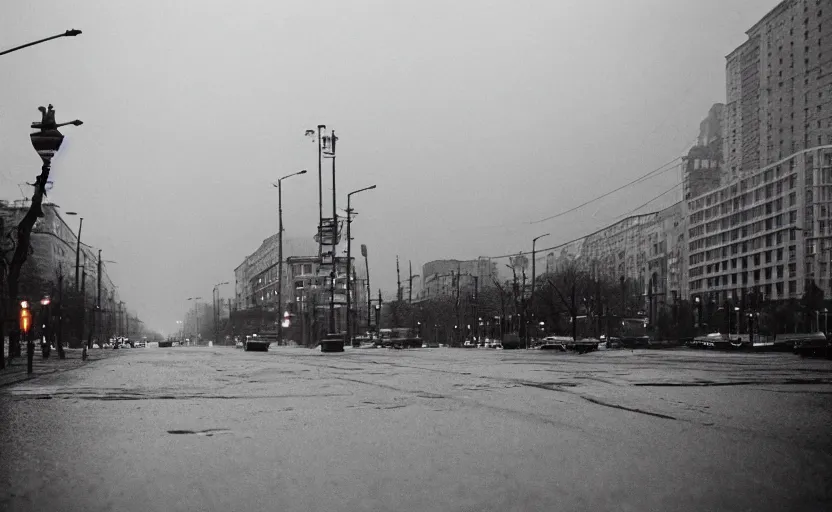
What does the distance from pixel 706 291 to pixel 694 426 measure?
156 metres

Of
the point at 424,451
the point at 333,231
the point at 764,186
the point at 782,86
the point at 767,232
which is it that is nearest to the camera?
the point at 424,451

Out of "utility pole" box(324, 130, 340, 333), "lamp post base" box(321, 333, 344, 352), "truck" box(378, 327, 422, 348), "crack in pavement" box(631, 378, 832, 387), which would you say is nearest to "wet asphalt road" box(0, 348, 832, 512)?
"crack in pavement" box(631, 378, 832, 387)

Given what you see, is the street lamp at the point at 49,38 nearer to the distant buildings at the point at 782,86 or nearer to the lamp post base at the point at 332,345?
the lamp post base at the point at 332,345

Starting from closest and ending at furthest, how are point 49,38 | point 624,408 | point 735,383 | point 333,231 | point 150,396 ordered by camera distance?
point 624,408 → point 150,396 → point 735,383 → point 49,38 → point 333,231

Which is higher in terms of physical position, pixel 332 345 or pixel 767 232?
pixel 767 232

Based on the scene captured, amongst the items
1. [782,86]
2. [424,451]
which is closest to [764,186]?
[782,86]

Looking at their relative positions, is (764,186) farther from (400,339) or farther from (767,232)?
(400,339)

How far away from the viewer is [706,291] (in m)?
156

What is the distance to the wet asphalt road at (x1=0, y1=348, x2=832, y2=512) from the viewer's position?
4.91 metres

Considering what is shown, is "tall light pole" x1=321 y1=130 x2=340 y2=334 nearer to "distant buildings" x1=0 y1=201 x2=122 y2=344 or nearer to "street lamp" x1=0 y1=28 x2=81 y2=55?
"distant buildings" x1=0 y1=201 x2=122 y2=344

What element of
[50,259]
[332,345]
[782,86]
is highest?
[782,86]

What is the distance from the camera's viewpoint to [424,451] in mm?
6637

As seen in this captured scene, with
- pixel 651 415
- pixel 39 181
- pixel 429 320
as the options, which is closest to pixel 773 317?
pixel 429 320

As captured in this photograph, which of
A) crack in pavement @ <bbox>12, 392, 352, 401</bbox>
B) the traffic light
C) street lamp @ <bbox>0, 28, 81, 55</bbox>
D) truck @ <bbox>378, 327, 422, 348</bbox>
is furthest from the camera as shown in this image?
truck @ <bbox>378, 327, 422, 348</bbox>
